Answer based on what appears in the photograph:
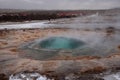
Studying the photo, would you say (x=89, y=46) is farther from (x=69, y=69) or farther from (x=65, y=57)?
(x=69, y=69)

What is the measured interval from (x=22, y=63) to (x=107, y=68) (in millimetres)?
3740

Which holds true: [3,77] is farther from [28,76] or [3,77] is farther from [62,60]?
[62,60]

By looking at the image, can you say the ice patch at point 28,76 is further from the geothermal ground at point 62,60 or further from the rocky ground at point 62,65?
the rocky ground at point 62,65

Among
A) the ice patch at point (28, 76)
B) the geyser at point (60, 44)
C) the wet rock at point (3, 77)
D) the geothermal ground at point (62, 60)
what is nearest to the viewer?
the ice patch at point (28, 76)

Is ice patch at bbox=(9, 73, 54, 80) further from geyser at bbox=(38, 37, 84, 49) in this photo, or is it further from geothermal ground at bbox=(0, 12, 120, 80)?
geyser at bbox=(38, 37, 84, 49)

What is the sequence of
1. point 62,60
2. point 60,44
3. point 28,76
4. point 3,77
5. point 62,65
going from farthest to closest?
point 60,44 < point 62,60 < point 62,65 < point 3,77 < point 28,76

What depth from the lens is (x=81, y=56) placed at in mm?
11031

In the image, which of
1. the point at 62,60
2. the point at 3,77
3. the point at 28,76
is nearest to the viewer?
the point at 28,76

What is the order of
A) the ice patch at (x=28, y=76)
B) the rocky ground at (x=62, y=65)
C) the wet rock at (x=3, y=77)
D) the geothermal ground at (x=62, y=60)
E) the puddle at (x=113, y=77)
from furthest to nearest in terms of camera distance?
the rocky ground at (x=62, y=65), the geothermal ground at (x=62, y=60), the wet rock at (x=3, y=77), the puddle at (x=113, y=77), the ice patch at (x=28, y=76)

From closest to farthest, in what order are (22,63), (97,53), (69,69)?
1. (69,69)
2. (22,63)
3. (97,53)

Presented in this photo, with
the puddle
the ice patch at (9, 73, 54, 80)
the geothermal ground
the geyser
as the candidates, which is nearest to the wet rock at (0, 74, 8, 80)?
the geothermal ground

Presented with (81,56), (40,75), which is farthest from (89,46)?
(40,75)

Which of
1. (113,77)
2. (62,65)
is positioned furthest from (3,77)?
(113,77)

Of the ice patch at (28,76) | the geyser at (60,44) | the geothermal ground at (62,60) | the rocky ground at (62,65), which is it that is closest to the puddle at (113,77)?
the geothermal ground at (62,60)
